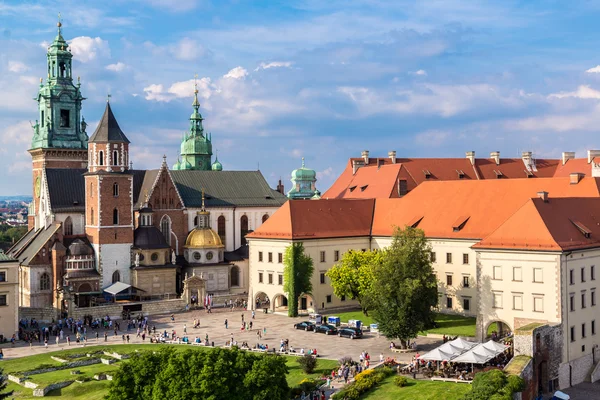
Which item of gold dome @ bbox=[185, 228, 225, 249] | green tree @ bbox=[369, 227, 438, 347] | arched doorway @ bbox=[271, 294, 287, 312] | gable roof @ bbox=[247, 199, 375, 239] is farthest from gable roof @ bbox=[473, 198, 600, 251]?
gold dome @ bbox=[185, 228, 225, 249]

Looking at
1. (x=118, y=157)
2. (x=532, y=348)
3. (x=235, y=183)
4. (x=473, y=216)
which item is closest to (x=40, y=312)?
(x=118, y=157)

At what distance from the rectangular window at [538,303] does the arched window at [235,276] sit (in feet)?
153

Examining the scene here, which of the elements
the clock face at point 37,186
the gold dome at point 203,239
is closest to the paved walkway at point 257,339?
the gold dome at point 203,239

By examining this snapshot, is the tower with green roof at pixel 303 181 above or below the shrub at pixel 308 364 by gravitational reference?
above

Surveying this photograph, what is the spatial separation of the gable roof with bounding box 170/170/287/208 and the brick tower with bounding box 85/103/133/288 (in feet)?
40.8

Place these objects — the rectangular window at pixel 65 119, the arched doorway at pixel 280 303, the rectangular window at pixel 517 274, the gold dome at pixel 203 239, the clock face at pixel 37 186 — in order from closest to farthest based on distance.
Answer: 1. the rectangular window at pixel 517 274
2. the arched doorway at pixel 280 303
3. the gold dome at pixel 203 239
4. the clock face at pixel 37 186
5. the rectangular window at pixel 65 119

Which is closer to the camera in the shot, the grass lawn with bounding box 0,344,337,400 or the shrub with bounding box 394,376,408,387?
the shrub with bounding box 394,376,408,387

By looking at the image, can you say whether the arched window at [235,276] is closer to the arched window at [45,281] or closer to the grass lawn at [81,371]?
the arched window at [45,281]

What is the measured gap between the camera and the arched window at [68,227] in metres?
95.6

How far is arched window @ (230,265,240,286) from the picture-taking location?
333 ft

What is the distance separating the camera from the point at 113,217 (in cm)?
9281

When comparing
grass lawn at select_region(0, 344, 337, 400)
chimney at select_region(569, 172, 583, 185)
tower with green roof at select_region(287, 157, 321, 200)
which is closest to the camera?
grass lawn at select_region(0, 344, 337, 400)

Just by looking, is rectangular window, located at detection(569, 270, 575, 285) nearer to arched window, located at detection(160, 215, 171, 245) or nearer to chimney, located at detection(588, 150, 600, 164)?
chimney, located at detection(588, 150, 600, 164)

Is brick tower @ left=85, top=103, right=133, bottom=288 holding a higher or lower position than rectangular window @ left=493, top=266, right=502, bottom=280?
higher
